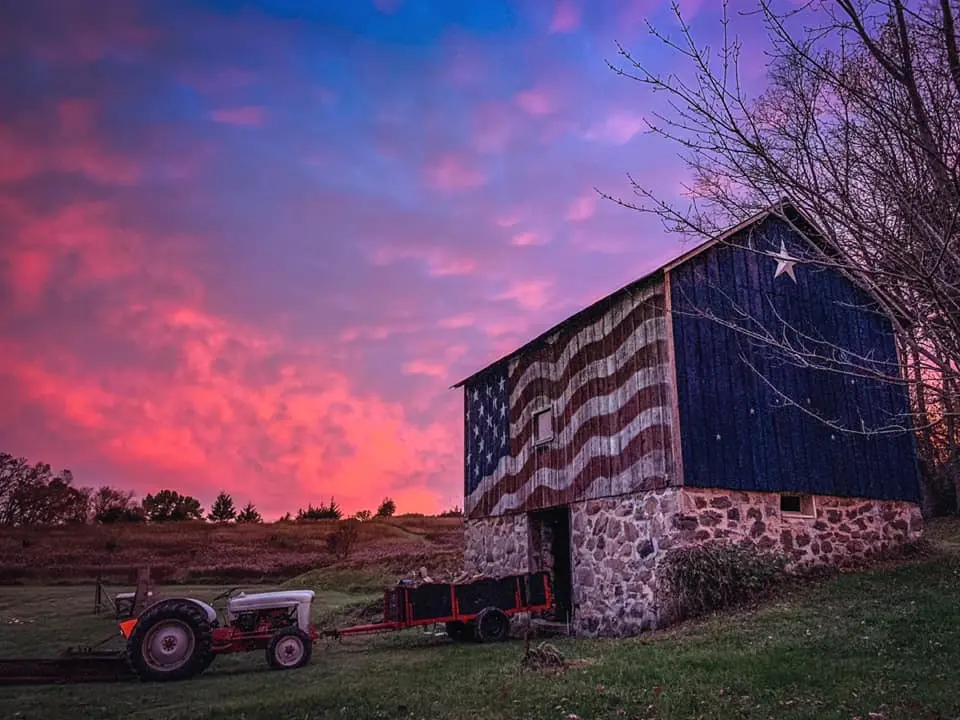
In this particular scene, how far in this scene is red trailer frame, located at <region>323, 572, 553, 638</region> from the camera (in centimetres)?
1484

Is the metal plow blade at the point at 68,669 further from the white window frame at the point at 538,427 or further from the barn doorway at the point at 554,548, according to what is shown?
the white window frame at the point at 538,427

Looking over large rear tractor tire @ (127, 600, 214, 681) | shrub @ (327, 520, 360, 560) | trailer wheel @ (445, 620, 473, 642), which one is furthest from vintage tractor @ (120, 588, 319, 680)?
shrub @ (327, 520, 360, 560)

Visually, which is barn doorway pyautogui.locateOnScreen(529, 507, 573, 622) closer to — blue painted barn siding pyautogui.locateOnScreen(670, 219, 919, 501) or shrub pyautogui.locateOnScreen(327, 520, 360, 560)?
blue painted barn siding pyautogui.locateOnScreen(670, 219, 919, 501)

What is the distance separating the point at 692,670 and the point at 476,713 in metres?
2.85

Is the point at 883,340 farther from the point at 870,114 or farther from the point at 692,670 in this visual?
the point at 870,114

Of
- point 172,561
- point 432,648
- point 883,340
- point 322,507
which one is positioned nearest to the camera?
point 432,648

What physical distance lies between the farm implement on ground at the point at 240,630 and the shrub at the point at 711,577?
11.3ft

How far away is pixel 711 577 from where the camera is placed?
→ 45.2 ft

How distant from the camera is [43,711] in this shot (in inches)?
389

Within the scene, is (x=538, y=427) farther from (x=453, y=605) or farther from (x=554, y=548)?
(x=453, y=605)

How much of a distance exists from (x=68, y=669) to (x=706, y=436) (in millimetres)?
12083

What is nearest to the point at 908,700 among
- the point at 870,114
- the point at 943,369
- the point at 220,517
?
the point at 943,369

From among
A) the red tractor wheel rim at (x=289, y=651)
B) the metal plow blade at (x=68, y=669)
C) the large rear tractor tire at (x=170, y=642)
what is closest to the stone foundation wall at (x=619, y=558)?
the red tractor wheel rim at (x=289, y=651)

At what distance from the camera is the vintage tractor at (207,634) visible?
12555mm
